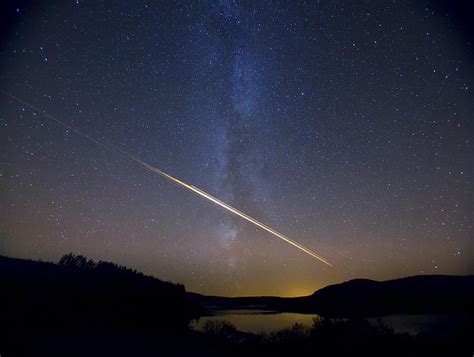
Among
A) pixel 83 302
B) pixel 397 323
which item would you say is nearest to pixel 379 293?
pixel 397 323

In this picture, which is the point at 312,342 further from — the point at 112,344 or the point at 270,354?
the point at 112,344

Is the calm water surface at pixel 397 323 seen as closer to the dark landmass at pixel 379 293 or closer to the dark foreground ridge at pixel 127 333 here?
the dark foreground ridge at pixel 127 333

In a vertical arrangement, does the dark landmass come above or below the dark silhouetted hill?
above

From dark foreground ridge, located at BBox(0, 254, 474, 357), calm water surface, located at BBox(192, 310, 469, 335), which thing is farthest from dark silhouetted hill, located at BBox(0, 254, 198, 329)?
calm water surface, located at BBox(192, 310, 469, 335)

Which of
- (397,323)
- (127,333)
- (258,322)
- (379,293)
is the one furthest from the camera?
(379,293)

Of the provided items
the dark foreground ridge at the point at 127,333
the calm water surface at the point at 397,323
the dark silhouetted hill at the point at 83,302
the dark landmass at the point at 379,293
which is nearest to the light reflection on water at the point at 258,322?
the calm water surface at the point at 397,323

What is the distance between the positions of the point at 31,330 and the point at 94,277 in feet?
47.5

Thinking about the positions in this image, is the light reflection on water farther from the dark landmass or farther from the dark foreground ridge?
the dark landmass

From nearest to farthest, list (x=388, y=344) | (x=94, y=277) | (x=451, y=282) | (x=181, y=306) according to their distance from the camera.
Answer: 1. (x=388, y=344)
2. (x=94, y=277)
3. (x=181, y=306)
4. (x=451, y=282)

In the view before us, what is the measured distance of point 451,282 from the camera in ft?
362

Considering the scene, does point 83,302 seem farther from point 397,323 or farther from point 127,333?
point 397,323

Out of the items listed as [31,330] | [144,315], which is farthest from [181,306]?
[31,330]

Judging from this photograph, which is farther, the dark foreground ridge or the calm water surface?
the calm water surface

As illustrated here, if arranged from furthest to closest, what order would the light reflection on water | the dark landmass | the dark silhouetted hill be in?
the dark landmass
the light reflection on water
the dark silhouetted hill
